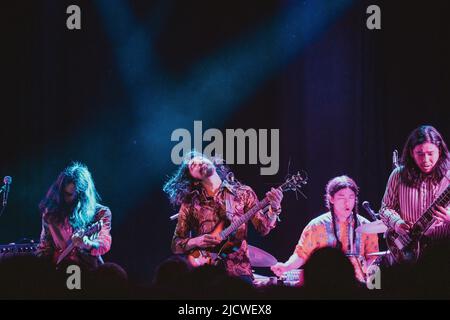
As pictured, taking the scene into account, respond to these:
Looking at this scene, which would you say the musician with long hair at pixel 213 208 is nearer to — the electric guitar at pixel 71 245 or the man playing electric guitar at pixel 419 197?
the electric guitar at pixel 71 245

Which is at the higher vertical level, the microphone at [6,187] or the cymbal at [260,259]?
the microphone at [6,187]

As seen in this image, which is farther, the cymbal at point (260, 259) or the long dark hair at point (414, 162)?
the cymbal at point (260, 259)

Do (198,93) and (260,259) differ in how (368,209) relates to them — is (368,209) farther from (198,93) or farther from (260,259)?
(198,93)

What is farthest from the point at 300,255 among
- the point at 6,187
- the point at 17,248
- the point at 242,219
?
the point at 6,187

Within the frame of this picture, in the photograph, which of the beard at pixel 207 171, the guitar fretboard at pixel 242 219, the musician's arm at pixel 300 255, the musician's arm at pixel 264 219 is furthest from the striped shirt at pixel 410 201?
the beard at pixel 207 171

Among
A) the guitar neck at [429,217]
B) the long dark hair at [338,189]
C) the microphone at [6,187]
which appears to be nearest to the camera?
the guitar neck at [429,217]

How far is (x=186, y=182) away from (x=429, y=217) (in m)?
2.29

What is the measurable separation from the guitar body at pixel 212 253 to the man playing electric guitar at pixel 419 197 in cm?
146

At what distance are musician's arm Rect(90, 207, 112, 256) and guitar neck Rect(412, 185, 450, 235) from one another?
2.90m

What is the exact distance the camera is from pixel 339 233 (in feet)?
19.6

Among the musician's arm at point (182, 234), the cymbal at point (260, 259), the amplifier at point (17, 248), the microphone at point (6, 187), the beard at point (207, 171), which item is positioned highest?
the beard at point (207, 171)

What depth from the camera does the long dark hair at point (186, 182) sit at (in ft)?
20.3
